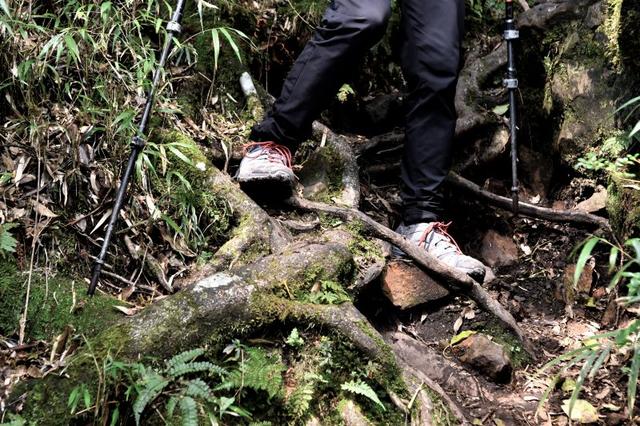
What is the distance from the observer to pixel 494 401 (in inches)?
124

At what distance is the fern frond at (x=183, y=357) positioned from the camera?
245 centimetres

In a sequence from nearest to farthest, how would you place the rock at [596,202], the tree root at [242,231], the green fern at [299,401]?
the green fern at [299,401] → the tree root at [242,231] → the rock at [596,202]

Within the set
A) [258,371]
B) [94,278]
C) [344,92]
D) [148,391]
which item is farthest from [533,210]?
[148,391]

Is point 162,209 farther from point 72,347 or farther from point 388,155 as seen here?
point 388,155

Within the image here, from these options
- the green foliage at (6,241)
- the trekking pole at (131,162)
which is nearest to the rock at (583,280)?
the trekking pole at (131,162)

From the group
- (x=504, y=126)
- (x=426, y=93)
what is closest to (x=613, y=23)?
(x=504, y=126)

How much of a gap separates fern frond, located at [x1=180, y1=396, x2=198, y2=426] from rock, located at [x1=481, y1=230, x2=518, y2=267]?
295 centimetres

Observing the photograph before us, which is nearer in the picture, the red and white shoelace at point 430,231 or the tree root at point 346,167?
the red and white shoelace at point 430,231

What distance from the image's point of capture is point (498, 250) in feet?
15.4

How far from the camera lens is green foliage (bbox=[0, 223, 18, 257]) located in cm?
294

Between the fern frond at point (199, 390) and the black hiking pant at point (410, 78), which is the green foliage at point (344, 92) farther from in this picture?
the fern frond at point (199, 390)

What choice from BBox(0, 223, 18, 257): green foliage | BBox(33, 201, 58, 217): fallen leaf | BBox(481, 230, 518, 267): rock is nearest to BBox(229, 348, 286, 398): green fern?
BBox(0, 223, 18, 257): green foliage

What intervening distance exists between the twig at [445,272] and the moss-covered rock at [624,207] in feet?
3.23

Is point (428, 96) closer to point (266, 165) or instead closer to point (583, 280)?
point (266, 165)
